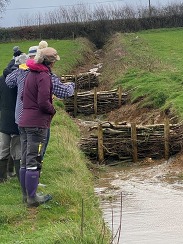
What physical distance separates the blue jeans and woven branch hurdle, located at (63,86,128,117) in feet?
38.2

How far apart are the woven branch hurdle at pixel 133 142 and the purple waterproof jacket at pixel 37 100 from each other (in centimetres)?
585

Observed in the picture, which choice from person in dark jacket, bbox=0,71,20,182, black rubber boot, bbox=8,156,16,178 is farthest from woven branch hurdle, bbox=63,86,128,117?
person in dark jacket, bbox=0,71,20,182

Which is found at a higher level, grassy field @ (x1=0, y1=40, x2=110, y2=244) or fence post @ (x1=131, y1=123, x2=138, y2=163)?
grassy field @ (x1=0, y1=40, x2=110, y2=244)

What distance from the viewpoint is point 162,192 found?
9297 mm

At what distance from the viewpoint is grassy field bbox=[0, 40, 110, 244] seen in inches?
217

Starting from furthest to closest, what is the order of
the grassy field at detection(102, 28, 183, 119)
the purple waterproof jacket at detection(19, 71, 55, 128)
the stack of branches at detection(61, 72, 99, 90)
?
the stack of branches at detection(61, 72, 99, 90) < the grassy field at detection(102, 28, 183, 119) < the purple waterproof jacket at detection(19, 71, 55, 128)

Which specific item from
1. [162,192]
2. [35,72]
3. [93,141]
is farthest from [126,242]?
[93,141]

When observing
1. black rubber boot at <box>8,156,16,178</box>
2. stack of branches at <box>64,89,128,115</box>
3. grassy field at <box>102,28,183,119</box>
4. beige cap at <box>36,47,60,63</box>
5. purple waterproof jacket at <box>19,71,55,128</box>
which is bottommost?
stack of branches at <box>64,89,128,115</box>

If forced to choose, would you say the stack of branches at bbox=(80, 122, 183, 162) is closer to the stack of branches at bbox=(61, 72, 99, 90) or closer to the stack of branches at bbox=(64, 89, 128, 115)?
the stack of branches at bbox=(64, 89, 128, 115)

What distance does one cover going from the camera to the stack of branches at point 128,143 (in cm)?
1228

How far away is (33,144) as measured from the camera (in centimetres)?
657

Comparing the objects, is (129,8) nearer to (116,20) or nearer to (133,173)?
(116,20)

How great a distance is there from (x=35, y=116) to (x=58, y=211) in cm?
126

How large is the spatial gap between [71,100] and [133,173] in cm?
835
